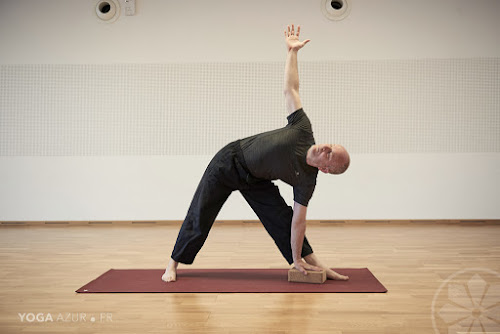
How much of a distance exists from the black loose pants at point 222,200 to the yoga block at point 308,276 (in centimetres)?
7

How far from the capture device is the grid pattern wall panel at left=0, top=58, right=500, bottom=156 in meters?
5.23

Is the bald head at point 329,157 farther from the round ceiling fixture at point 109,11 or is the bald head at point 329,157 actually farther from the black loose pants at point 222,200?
the round ceiling fixture at point 109,11

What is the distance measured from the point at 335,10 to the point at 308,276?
3534 millimetres

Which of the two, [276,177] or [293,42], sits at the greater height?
[293,42]

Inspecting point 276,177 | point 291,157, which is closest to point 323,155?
point 291,157

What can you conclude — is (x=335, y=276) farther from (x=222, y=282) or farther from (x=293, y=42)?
(x=293, y=42)

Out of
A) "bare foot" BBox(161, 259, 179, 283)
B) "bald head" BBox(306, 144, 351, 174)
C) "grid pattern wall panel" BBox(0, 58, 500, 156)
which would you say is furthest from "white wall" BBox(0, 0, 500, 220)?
"bald head" BBox(306, 144, 351, 174)

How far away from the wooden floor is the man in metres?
0.34

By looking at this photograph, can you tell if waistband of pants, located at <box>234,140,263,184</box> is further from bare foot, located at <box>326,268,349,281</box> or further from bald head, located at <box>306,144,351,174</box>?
bare foot, located at <box>326,268,349,281</box>

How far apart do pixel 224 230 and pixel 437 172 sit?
94.6 inches

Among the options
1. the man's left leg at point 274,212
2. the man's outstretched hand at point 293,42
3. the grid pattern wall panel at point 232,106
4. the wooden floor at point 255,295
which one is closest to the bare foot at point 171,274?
the wooden floor at point 255,295

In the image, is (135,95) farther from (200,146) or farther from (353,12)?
(353,12)

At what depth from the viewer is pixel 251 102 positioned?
5.27 meters

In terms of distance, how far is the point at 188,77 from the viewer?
17.3 ft
